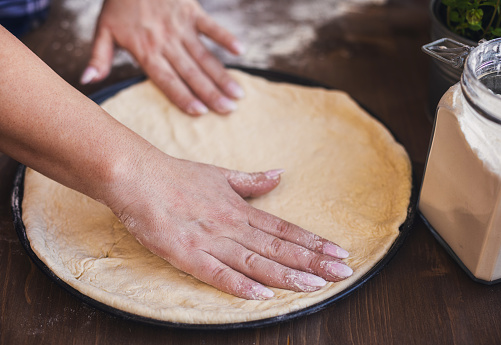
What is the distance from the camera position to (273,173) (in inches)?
44.7

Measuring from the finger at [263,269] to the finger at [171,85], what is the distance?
21.9 inches

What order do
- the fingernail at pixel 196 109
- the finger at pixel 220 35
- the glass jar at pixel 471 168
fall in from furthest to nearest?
the finger at pixel 220 35
the fingernail at pixel 196 109
the glass jar at pixel 471 168

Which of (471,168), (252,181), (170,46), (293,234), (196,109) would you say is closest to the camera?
(471,168)

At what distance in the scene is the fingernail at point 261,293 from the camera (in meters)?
0.89

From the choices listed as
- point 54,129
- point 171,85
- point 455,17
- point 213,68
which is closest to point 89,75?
point 171,85

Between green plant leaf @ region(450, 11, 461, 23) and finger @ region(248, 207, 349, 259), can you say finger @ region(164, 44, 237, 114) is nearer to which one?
finger @ region(248, 207, 349, 259)

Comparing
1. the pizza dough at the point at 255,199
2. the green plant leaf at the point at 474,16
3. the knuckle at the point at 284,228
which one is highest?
the green plant leaf at the point at 474,16

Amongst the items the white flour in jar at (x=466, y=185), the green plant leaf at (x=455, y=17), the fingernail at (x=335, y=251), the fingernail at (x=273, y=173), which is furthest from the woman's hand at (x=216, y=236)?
the green plant leaf at (x=455, y=17)

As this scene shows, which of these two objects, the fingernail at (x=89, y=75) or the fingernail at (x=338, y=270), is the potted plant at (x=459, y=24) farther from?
the fingernail at (x=89, y=75)

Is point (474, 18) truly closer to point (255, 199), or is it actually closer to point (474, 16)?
point (474, 16)

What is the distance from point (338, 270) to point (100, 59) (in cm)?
96

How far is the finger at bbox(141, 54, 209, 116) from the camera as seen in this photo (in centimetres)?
138

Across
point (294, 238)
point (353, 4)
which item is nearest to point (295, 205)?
point (294, 238)

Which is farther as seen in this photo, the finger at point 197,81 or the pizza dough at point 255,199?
the finger at point 197,81
